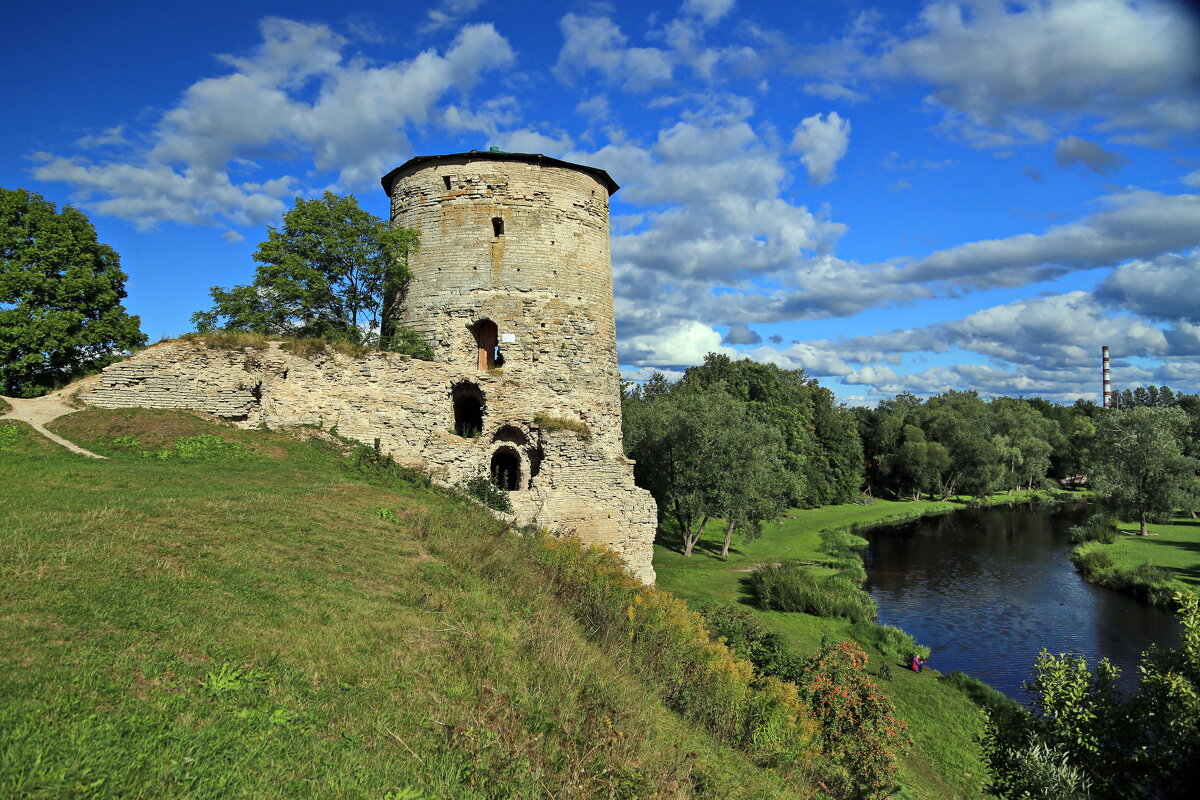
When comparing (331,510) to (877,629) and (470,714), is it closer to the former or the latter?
(470,714)

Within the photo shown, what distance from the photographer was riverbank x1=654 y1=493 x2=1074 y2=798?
13.6 m

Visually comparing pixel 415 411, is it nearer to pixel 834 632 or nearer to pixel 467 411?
pixel 467 411

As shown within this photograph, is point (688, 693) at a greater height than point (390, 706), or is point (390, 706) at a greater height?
point (390, 706)

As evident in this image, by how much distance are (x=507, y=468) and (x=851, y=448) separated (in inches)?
1774

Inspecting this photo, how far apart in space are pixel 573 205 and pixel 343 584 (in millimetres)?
14509

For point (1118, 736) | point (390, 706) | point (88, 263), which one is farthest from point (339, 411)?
point (1118, 736)

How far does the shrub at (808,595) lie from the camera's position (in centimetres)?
2320

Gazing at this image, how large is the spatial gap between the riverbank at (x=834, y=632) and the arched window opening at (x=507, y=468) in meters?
7.38

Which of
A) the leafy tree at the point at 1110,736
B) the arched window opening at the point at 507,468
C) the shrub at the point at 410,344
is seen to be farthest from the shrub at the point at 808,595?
the shrub at the point at 410,344

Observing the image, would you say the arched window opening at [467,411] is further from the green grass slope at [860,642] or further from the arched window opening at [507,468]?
the green grass slope at [860,642]

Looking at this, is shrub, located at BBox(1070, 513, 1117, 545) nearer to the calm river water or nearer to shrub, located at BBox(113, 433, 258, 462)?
the calm river water

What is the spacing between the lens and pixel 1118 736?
8.14 meters

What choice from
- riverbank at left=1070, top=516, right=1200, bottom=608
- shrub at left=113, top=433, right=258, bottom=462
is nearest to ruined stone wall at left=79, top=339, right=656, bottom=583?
shrub at left=113, top=433, right=258, bottom=462

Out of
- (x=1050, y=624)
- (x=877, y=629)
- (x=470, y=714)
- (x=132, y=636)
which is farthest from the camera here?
(x=1050, y=624)
